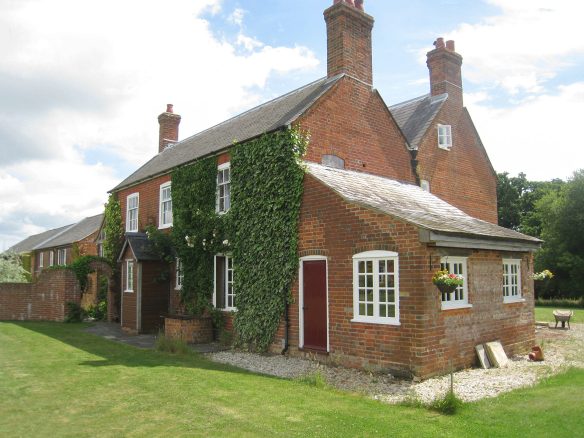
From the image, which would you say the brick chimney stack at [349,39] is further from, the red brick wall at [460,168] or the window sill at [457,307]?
the window sill at [457,307]

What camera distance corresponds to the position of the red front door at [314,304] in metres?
12.0

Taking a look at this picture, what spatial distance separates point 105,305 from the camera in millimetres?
24219

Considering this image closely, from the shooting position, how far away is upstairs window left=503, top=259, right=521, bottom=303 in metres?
13.3

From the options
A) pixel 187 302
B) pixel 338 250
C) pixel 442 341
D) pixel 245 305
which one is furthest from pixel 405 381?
pixel 187 302

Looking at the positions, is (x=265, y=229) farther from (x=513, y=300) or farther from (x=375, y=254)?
(x=513, y=300)

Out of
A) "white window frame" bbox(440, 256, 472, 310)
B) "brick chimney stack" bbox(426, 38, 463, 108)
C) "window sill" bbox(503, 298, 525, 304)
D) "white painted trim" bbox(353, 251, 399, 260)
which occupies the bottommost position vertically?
"window sill" bbox(503, 298, 525, 304)

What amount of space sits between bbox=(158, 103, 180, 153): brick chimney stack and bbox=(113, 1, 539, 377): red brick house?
6.54 meters

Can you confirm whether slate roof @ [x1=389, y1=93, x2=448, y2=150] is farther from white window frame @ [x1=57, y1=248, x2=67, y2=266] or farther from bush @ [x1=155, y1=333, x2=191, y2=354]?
white window frame @ [x1=57, y1=248, x2=67, y2=266]

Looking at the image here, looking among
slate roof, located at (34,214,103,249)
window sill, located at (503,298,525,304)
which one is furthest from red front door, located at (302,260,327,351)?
slate roof, located at (34,214,103,249)

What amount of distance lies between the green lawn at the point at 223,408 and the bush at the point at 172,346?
222 centimetres

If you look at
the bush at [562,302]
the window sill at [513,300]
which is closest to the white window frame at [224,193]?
the window sill at [513,300]

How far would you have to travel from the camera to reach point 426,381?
9.61 metres

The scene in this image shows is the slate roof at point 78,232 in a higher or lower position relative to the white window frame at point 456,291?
higher

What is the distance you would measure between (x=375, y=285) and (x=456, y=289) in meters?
1.92
